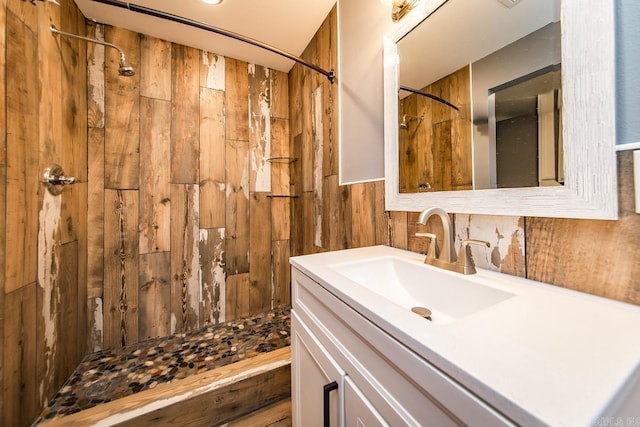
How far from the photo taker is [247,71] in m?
1.87

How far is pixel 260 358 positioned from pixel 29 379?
94cm

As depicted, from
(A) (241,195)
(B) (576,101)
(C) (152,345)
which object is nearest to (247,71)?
(A) (241,195)

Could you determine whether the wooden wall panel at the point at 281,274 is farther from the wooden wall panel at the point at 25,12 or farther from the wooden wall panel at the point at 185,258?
the wooden wall panel at the point at 25,12

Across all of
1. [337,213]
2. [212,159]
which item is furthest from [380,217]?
[212,159]

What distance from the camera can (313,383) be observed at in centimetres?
70

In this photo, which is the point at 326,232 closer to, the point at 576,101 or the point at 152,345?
the point at 576,101

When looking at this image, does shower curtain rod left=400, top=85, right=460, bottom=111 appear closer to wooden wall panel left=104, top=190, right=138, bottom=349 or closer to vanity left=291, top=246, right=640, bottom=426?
vanity left=291, top=246, right=640, bottom=426

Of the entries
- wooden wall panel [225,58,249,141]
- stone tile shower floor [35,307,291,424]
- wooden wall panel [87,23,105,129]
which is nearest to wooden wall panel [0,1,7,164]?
wooden wall panel [87,23,105,129]

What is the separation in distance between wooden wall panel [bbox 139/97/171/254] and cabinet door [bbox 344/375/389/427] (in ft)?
5.26

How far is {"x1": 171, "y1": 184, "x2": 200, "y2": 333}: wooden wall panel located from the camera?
5.40 feet

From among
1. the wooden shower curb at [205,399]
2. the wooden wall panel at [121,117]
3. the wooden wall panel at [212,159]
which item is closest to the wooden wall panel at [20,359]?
the wooden shower curb at [205,399]

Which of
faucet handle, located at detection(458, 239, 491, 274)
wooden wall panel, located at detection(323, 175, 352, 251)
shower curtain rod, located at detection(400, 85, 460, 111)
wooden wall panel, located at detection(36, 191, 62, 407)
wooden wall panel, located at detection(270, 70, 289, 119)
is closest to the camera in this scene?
faucet handle, located at detection(458, 239, 491, 274)

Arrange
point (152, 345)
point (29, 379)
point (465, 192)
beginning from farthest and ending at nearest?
point (152, 345), point (29, 379), point (465, 192)

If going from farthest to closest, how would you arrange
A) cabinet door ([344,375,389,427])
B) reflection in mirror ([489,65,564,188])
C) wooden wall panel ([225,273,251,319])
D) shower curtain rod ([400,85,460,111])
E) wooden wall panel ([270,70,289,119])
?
1. wooden wall panel ([270,70,289,119])
2. wooden wall panel ([225,273,251,319])
3. shower curtain rod ([400,85,460,111])
4. reflection in mirror ([489,65,564,188])
5. cabinet door ([344,375,389,427])
